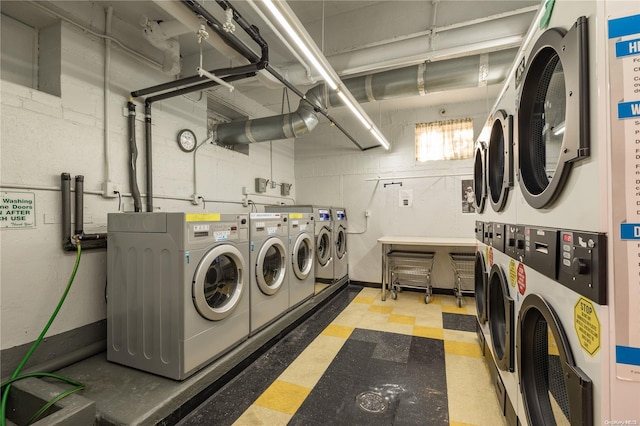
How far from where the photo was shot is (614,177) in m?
0.67

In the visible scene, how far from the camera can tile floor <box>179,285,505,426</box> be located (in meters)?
1.78

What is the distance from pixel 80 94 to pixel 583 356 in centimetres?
354

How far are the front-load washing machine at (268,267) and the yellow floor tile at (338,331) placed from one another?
1.75 feet

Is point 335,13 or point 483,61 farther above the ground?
point 335,13

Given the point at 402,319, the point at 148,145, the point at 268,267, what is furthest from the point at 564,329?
the point at 148,145

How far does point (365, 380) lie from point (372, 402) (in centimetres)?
26

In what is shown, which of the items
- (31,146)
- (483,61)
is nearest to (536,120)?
(483,61)

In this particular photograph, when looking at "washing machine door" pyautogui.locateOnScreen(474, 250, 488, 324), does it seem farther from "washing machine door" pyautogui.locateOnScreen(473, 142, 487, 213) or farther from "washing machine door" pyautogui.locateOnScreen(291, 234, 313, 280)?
"washing machine door" pyautogui.locateOnScreen(291, 234, 313, 280)

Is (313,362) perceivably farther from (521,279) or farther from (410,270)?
(410,270)

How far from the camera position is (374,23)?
2625mm

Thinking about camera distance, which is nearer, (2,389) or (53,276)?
(2,389)

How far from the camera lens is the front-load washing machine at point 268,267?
2.57 m

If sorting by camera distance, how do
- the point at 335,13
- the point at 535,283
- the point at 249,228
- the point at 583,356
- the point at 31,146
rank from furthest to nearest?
the point at 335,13
the point at 249,228
the point at 31,146
the point at 535,283
the point at 583,356

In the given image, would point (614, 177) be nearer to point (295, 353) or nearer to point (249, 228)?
point (249, 228)
